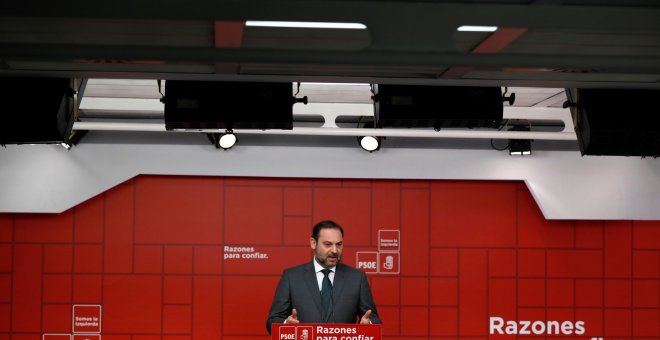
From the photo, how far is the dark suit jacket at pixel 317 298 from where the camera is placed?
4.00m

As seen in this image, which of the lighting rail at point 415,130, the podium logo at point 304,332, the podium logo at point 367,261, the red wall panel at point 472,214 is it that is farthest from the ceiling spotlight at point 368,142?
the podium logo at point 304,332

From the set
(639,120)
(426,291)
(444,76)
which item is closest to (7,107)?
(444,76)

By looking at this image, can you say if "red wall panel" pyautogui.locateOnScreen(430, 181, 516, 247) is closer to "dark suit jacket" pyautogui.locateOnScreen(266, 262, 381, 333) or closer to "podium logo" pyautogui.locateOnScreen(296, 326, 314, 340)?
"dark suit jacket" pyautogui.locateOnScreen(266, 262, 381, 333)

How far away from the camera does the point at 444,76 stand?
70.7 inches

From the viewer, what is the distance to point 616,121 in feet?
12.3

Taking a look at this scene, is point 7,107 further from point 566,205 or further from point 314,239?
point 566,205

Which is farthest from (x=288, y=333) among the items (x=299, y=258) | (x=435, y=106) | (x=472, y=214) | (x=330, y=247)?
(x=472, y=214)

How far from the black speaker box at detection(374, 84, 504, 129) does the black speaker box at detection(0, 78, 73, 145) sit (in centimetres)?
159

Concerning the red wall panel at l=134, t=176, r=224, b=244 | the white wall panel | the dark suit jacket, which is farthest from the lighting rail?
the dark suit jacket

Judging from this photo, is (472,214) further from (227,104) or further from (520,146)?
(227,104)

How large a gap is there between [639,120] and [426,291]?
3224 mm

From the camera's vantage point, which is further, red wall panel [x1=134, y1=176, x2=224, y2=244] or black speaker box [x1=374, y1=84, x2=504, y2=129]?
red wall panel [x1=134, y1=176, x2=224, y2=244]

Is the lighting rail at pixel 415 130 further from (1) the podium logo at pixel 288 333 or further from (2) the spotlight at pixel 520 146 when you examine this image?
(1) the podium logo at pixel 288 333

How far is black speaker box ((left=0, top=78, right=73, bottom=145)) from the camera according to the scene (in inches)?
132
